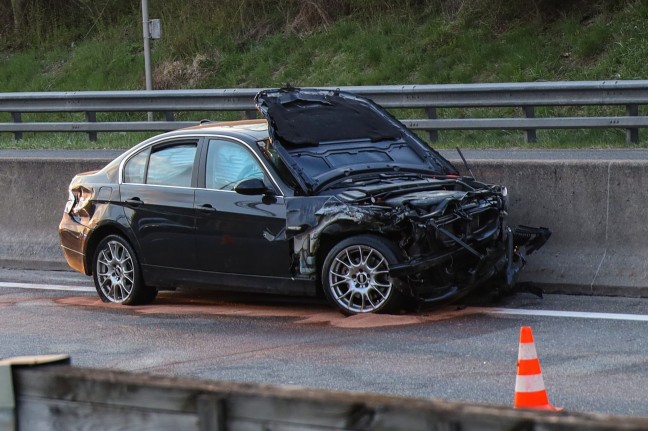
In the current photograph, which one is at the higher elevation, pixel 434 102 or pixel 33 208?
pixel 434 102

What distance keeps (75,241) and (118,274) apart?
0.69 metres

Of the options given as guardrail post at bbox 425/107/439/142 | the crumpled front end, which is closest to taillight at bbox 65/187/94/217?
the crumpled front end

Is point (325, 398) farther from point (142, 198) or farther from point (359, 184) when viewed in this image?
point (142, 198)

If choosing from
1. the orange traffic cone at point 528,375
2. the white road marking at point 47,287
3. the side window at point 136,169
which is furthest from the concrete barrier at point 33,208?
the orange traffic cone at point 528,375

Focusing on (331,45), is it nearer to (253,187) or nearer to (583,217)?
(583,217)

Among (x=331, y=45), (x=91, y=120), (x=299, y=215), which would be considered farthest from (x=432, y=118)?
(x=331, y=45)

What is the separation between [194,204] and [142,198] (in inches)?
26.0

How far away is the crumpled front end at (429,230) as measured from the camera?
921 centimetres

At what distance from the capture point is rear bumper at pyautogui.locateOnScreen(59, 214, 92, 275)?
37.2 feet

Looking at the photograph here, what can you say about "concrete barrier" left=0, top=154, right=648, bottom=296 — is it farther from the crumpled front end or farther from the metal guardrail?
the metal guardrail

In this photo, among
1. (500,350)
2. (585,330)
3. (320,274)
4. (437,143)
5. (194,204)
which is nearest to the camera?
(500,350)

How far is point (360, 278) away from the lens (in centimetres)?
944

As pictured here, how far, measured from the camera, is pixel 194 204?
10.4 metres

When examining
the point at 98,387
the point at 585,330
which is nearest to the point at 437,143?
the point at 585,330
